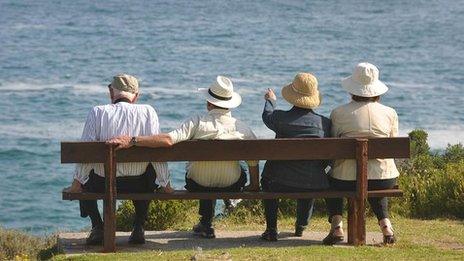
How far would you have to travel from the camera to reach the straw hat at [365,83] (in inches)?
371

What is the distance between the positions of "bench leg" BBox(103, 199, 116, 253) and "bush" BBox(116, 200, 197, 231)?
193 cm

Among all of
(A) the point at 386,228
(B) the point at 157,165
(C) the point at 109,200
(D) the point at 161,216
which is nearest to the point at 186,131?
(B) the point at 157,165

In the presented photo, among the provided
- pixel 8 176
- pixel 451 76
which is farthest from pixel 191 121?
pixel 451 76

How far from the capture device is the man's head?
30.6ft

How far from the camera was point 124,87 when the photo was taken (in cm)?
933

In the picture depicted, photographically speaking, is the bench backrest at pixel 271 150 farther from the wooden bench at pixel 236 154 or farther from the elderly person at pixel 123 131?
the elderly person at pixel 123 131

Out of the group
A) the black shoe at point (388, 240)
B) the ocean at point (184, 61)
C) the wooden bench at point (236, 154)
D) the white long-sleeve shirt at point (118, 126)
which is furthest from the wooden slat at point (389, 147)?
the ocean at point (184, 61)

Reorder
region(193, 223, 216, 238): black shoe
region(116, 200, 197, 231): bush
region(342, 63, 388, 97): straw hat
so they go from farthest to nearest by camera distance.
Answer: region(116, 200, 197, 231): bush → region(193, 223, 216, 238): black shoe → region(342, 63, 388, 97): straw hat

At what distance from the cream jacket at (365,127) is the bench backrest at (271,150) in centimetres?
17

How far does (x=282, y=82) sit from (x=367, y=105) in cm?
3452

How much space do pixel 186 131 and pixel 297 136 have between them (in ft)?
2.86

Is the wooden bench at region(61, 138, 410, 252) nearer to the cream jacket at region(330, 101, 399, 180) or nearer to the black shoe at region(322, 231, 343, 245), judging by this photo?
the cream jacket at region(330, 101, 399, 180)

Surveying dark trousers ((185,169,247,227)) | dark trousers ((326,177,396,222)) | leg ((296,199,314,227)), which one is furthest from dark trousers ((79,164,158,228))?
dark trousers ((326,177,396,222))

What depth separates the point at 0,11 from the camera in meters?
73.2
